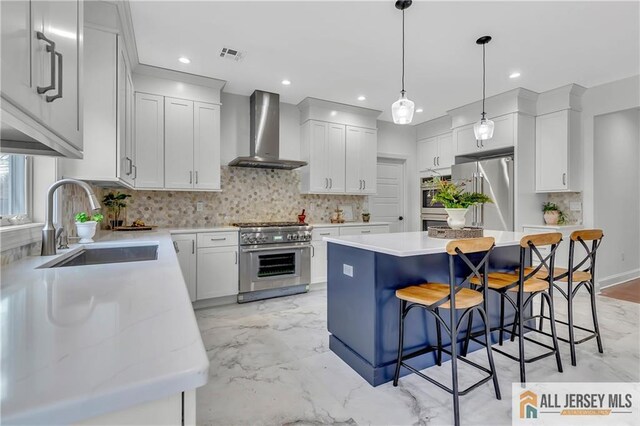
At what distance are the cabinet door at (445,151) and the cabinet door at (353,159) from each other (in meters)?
1.54

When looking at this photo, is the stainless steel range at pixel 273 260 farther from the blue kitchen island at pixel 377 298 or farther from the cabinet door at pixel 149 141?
the blue kitchen island at pixel 377 298

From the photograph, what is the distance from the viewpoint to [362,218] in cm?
523

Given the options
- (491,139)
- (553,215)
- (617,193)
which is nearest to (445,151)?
(491,139)

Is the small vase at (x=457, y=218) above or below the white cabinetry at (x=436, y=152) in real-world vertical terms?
below

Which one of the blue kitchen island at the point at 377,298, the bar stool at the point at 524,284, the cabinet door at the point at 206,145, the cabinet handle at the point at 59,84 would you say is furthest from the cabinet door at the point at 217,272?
the cabinet handle at the point at 59,84

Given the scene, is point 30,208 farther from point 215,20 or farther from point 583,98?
point 583,98

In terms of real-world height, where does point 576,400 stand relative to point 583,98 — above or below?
→ below

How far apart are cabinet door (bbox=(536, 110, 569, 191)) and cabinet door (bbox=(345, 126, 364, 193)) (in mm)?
2462

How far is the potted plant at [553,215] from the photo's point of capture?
4.27m

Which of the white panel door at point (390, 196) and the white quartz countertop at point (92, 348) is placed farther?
the white panel door at point (390, 196)

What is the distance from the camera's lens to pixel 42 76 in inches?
36.9

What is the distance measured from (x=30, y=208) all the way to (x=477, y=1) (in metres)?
3.34

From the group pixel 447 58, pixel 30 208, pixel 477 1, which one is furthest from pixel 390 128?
pixel 30 208

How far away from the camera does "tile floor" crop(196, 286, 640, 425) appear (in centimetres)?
176
